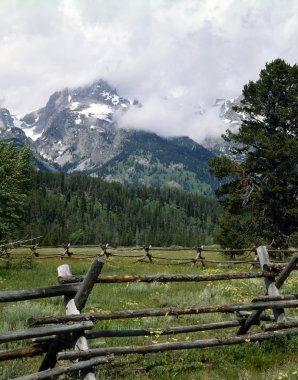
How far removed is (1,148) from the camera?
1590 inches

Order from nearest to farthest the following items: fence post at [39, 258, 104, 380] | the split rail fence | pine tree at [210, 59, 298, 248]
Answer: fence post at [39, 258, 104, 380]
the split rail fence
pine tree at [210, 59, 298, 248]

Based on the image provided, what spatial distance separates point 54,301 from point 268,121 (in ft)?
83.7

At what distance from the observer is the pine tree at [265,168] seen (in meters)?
31.5

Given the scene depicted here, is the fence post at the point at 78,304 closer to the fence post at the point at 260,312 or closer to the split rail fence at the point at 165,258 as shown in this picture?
the fence post at the point at 260,312

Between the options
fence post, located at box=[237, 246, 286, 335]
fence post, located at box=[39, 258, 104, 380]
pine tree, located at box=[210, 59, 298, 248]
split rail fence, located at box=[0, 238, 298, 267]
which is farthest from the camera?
pine tree, located at box=[210, 59, 298, 248]

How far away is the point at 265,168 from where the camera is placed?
3291 cm

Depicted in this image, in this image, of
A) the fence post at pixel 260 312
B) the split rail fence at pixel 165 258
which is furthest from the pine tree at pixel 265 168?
the fence post at pixel 260 312

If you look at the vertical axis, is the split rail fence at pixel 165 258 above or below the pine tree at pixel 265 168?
below

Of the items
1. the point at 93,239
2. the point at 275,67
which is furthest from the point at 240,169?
the point at 93,239

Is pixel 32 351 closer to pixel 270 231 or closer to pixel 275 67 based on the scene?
pixel 270 231

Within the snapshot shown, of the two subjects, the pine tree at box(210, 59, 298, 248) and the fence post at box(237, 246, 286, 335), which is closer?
the fence post at box(237, 246, 286, 335)

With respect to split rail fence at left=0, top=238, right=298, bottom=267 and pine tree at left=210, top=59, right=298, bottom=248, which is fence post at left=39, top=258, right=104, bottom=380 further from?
pine tree at left=210, top=59, right=298, bottom=248

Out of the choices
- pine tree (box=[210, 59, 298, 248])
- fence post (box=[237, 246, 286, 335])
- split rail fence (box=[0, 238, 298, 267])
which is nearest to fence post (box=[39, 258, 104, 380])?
fence post (box=[237, 246, 286, 335])

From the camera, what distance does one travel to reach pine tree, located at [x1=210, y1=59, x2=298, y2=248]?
103 ft
